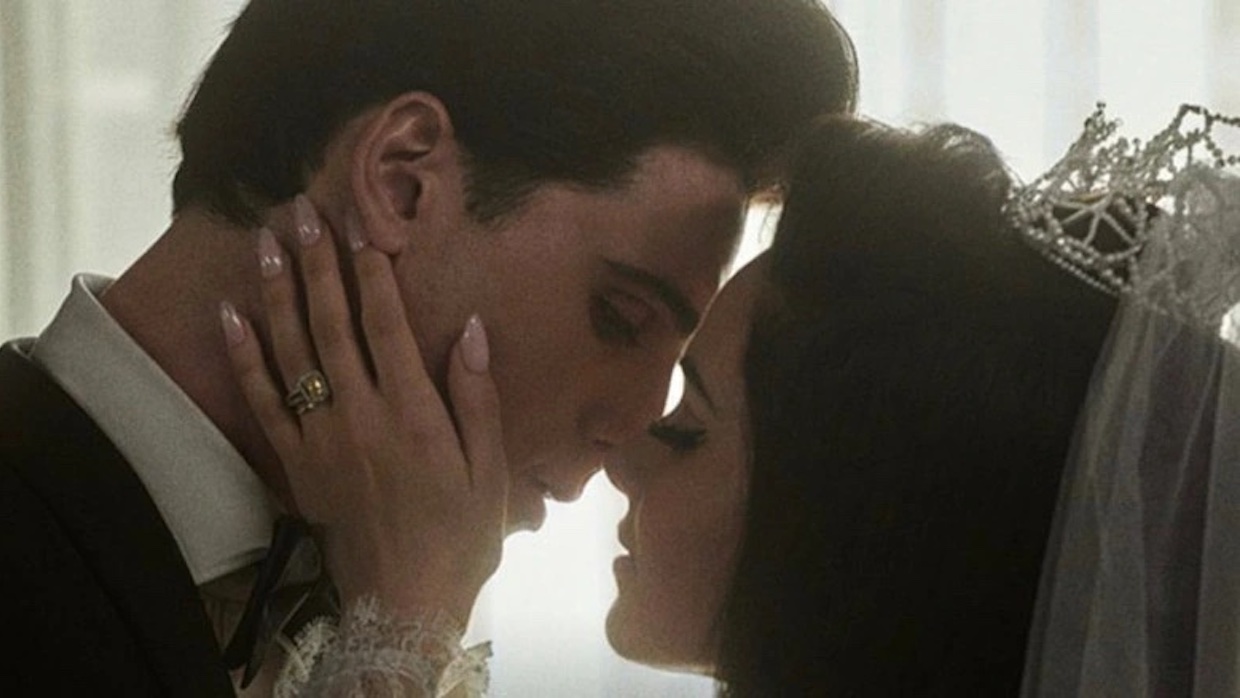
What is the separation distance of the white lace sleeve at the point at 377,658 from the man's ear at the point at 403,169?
24cm

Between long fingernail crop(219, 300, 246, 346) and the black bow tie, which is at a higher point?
long fingernail crop(219, 300, 246, 346)

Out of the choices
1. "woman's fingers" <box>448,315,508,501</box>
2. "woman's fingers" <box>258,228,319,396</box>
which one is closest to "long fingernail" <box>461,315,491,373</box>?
"woman's fingers" <box>448,315,508,501</box>

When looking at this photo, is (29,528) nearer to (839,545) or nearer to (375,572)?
(375,572)

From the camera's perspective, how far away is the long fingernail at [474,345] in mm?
1354

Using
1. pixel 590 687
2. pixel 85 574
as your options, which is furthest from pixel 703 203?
pixel 590 687

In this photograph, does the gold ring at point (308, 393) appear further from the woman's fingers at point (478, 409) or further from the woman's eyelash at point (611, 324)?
the woman's eyelash at point (611, 324)

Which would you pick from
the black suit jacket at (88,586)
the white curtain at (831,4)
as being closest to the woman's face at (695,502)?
the black suit jacket at (88,586)

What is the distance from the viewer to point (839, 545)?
123cm

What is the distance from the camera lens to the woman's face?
4.36 feet

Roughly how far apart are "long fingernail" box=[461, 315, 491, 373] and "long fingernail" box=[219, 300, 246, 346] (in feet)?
0.48

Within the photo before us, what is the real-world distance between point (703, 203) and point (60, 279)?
4.48ft

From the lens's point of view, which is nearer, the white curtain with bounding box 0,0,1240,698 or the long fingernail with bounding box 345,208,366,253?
the long fingernail with bounding box 345,208,366,253

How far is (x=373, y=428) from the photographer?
1.34 m

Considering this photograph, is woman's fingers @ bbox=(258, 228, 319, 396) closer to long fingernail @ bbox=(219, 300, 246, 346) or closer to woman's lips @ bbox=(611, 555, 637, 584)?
long fingernail @ bbox=(219, 300, 246, 346)
